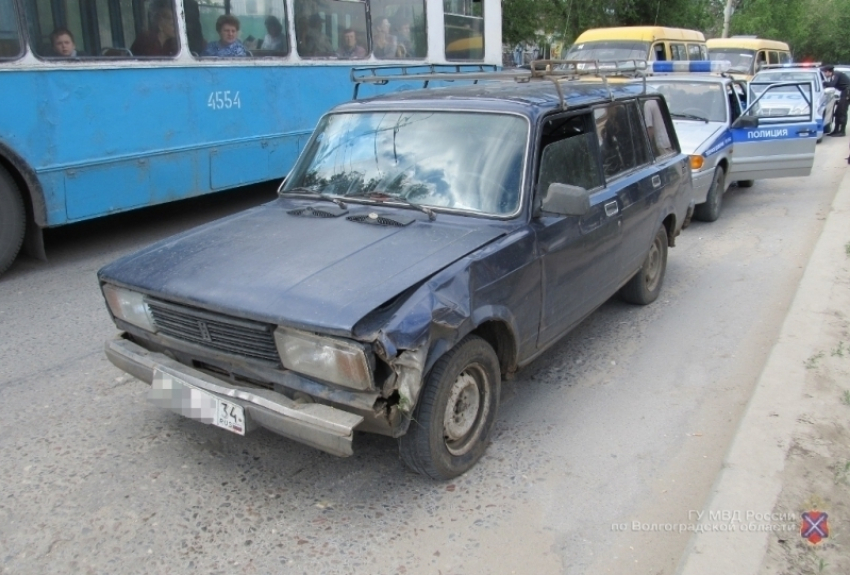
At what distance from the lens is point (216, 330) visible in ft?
10.7

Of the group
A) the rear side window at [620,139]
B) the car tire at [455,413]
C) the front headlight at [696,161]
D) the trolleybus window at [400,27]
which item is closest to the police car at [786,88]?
the front headlight at [696,161]

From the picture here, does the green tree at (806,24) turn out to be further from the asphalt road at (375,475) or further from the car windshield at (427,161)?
the car windshield at (427,161)

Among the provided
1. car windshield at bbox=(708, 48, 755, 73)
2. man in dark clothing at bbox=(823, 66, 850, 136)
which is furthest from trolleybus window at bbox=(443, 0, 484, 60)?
man in dark clothing at bbox=(823, 66, 850, 136)

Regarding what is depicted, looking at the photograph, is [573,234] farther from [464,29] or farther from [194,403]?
[464,29]

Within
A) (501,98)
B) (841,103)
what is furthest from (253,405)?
(841,103)

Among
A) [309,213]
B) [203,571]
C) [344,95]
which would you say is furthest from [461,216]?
[344,95]

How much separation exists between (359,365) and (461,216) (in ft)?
4.25

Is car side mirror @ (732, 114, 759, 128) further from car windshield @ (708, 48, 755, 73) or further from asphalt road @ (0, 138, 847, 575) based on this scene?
car windshield @ (708, 48, 755, 73)

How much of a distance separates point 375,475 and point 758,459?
1833 mm

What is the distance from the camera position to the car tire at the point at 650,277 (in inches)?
231

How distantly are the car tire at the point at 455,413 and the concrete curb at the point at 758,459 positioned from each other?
109cm

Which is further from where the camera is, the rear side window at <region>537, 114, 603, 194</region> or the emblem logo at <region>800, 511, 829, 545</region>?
the rear side window at <region>537, 114, 603, 194</region>

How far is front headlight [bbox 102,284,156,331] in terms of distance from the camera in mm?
Result: 3570

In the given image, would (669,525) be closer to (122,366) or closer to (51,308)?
(122,366)
